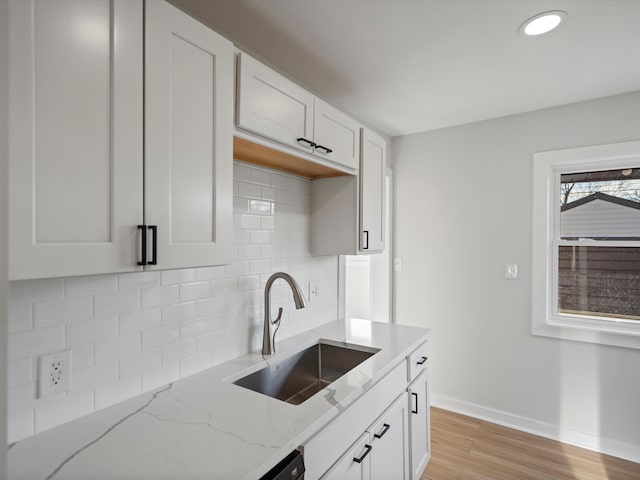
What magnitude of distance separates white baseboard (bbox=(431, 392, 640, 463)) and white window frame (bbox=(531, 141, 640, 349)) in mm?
682

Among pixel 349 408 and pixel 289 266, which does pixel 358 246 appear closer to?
pixel 289 266

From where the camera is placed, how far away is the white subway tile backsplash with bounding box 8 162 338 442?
3.40ft

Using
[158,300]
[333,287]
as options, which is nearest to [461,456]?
[333,287]

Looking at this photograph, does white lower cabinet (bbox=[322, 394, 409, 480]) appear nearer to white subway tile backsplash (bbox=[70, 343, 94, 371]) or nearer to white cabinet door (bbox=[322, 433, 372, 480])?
white cabinet door (bbox=[322, 433, 372, 480])

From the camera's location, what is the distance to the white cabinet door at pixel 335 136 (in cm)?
177

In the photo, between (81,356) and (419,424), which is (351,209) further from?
(81,356)

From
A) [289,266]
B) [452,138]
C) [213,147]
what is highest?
[452,138]

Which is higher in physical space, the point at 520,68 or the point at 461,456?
the point at 520,68

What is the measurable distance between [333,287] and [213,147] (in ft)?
5.04

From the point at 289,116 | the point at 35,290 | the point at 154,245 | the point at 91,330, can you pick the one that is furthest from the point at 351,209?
the point at 35,290

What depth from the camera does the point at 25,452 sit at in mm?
941

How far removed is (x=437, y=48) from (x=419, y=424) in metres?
2.10

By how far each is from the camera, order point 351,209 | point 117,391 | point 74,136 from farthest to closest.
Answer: point 351,209
point 117,391
point 74,136

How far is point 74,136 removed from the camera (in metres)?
0.87
